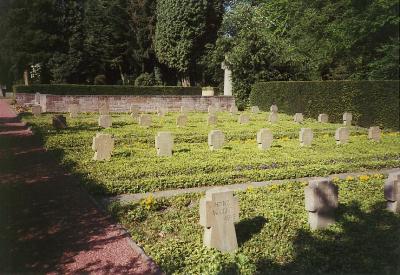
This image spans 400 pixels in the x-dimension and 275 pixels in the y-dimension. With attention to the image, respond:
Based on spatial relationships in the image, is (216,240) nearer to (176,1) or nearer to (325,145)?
(325,145)

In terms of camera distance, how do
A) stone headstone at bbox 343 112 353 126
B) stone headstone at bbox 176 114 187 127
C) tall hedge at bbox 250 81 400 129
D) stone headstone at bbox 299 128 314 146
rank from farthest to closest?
stone headstone at bbox 343 112 353 126, stone headstone at bbox 176 114 187 127, tall hedge at bbox 250 81 400 129, stone headstone at bbox 299 128 314 146

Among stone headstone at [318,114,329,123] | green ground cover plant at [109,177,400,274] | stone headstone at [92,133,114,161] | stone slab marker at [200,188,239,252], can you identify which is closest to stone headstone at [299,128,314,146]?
green ground cover plant at [109,177,400,274]

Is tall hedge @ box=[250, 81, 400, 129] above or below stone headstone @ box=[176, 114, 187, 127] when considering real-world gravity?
above

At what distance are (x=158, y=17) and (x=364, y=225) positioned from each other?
44.8m

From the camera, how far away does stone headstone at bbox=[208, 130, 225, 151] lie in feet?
44.5

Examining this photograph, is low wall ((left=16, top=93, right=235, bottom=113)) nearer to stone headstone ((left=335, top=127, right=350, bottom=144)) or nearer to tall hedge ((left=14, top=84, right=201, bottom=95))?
tall hedge ((left=14, top=84, right=201, bottom=95))

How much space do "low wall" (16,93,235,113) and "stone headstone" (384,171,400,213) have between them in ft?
80.3

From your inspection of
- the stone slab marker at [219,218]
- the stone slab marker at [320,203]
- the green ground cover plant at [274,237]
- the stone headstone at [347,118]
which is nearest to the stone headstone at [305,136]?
the green ground cover plant at [274,237]

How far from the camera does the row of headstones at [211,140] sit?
11.6m

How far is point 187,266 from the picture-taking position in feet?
17.3

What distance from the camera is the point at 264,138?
45.5 ft

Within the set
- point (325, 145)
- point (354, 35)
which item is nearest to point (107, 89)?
point (354, 35)

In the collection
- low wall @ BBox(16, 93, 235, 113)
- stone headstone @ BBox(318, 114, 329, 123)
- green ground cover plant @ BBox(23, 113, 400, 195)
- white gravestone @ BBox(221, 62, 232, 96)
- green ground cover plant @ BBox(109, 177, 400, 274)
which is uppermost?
white gravestone @ BBox(221, 62, 232, 96)

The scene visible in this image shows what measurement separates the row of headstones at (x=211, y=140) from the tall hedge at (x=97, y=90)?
A: 24.6m
